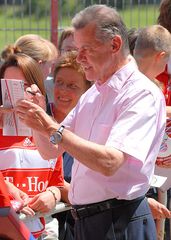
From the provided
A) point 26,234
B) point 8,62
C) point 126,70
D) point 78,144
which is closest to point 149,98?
point 126,70

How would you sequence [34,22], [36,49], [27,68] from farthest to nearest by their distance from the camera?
[34,22]
[36,49]
[27,68]

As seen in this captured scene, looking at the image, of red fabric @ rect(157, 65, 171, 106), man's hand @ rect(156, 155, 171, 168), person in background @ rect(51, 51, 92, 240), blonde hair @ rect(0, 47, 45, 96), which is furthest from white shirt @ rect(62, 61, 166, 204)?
red fabric @ rect(157, 65, 171, 106)

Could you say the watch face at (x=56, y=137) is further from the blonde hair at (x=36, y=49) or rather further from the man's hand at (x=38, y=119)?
the blonde hair at (x=36, y=49)

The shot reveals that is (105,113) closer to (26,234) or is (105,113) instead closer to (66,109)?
(26,234)

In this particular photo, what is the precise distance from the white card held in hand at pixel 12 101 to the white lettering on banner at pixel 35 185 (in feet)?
1.78

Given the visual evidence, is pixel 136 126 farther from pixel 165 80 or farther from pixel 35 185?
pixel 165 80

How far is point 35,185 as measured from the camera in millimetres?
4652

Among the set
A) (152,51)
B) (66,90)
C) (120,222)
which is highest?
(152,51)

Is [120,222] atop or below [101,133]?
below

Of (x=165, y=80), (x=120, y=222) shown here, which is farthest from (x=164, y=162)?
(x=120, y=222)

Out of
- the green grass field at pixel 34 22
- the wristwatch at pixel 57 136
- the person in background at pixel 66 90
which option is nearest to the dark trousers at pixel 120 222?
the wristwatch at pixel 57 136

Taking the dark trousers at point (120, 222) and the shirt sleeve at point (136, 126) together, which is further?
the dark trousers at point (120, 222)

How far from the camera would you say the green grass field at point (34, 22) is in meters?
8.31

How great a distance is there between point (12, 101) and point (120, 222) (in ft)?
2.79
